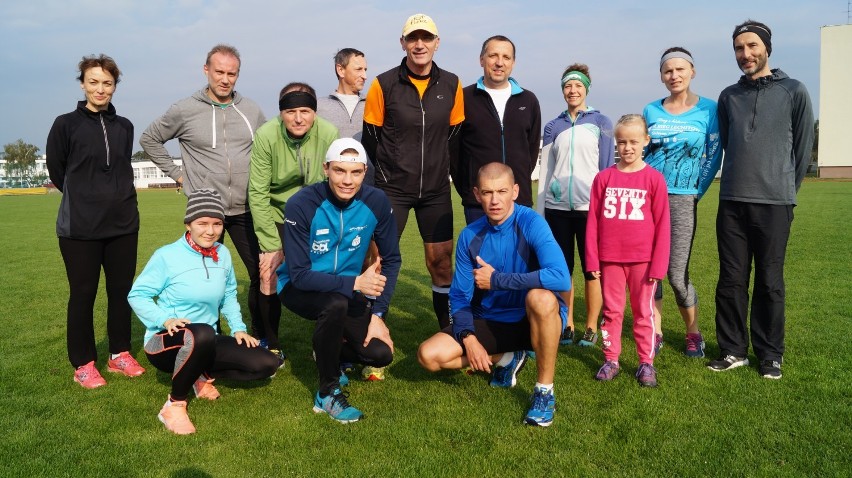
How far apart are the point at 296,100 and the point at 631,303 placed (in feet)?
10.2

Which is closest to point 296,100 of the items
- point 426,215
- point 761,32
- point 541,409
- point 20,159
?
point 426,215

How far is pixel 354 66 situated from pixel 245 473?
14.0 ft

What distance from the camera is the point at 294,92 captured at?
4820 mm

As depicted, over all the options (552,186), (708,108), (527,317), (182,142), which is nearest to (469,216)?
(552,186)

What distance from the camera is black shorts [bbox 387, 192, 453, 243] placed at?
5371 millimetres

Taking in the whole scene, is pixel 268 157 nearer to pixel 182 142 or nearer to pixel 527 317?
pixel 182 142

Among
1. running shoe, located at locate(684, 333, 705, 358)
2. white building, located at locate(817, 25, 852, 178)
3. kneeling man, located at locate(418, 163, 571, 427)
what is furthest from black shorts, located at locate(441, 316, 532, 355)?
white building, located at locate(817, 25, 852, 178)

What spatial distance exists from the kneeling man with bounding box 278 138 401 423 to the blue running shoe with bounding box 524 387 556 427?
3.75ft

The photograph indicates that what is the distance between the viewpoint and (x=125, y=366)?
5094mm

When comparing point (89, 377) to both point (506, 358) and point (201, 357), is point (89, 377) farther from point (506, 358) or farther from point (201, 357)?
point (506, 358)

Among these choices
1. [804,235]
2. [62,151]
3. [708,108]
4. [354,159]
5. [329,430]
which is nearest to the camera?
[329,430]

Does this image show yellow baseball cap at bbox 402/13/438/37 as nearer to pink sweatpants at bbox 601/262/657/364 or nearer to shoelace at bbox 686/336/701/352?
pink sweatpants at bbox 601/262/657/364

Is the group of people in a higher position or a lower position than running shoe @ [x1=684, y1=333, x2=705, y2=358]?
higher

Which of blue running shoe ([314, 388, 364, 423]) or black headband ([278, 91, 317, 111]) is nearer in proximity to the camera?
blue running shoe ([314, 388, 364, 423])
